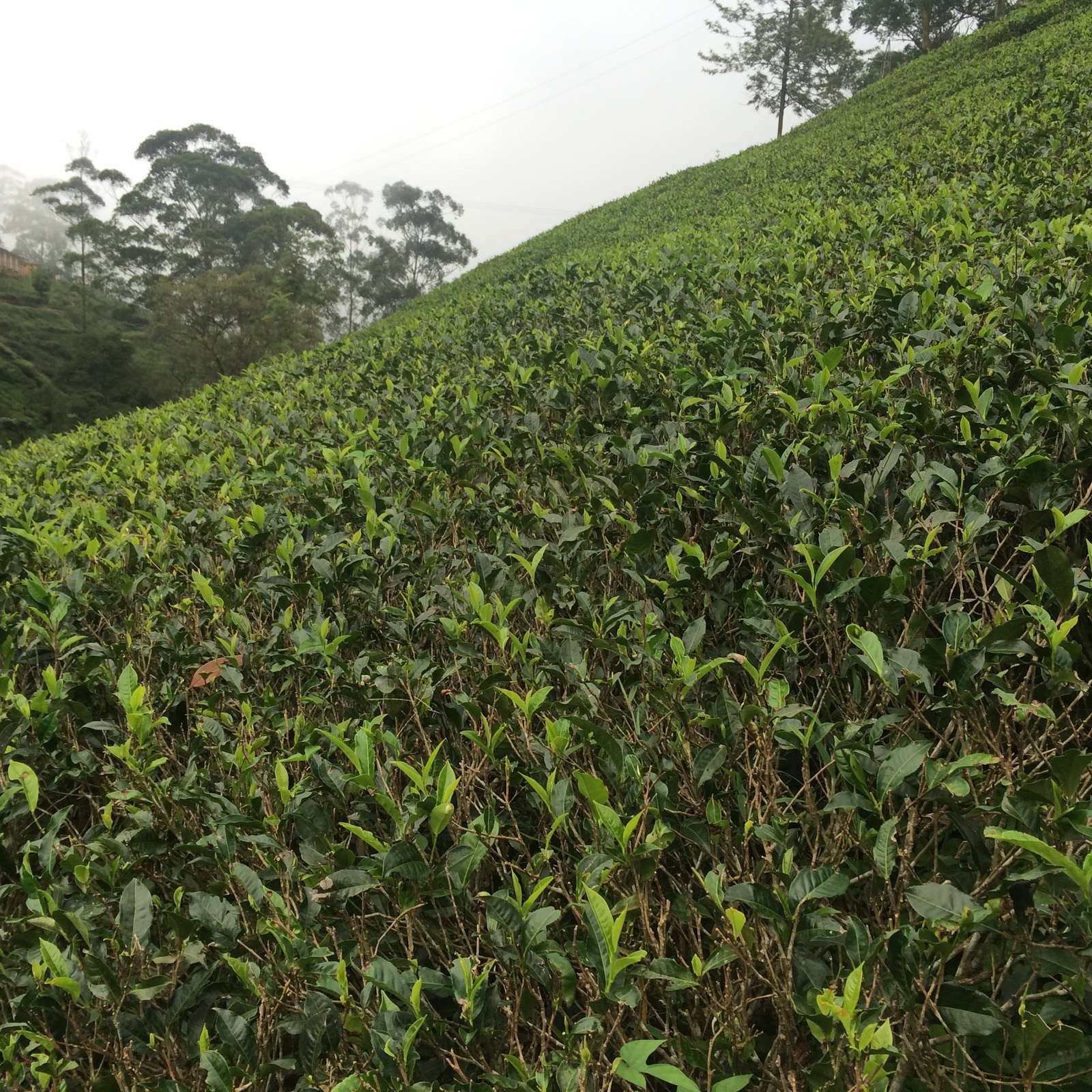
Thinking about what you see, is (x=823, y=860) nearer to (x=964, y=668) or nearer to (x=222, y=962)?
(x=964, y=668)

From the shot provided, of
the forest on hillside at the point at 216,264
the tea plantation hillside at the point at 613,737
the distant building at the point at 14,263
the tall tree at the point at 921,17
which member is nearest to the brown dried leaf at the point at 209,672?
the tea plantation hillside at the point at 613,737

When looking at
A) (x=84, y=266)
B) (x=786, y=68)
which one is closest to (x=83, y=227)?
(x=84, y=266)

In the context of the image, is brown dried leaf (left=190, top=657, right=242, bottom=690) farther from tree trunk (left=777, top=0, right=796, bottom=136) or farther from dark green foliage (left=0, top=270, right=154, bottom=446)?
tree trunk (left=777, top=0, right=796, bottom=136)

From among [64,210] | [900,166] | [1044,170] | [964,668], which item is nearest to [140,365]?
[64,210]

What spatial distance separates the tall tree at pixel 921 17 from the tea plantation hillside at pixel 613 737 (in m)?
38.1

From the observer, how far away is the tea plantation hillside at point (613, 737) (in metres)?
1.20

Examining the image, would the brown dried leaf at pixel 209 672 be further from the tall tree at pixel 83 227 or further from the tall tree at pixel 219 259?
the tall tree at pixel 83 227

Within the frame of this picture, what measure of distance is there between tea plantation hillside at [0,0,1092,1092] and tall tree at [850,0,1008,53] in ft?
125

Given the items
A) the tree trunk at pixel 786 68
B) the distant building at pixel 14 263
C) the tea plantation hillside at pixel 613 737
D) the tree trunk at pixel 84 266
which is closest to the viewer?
the tea plantation hillside at pixel 613 737

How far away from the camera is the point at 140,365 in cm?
2805

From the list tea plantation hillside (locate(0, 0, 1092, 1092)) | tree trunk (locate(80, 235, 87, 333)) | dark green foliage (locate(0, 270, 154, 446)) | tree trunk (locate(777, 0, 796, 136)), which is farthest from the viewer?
tree trunk (locate(80, 235, 87, 333))

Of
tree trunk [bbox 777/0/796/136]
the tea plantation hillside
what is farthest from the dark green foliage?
tree trunk [bbox 777/0/796/136]

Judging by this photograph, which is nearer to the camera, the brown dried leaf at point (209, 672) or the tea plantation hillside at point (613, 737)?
the tea plantation hillside at point (613, 737)

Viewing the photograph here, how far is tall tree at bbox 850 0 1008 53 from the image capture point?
102 ft
